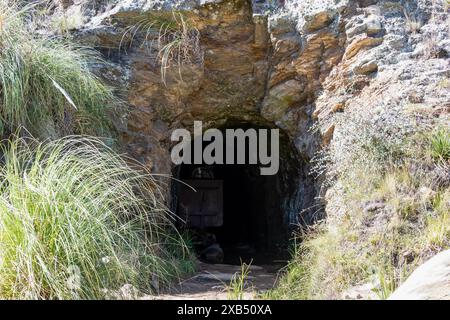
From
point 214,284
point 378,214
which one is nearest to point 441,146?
point 378,214

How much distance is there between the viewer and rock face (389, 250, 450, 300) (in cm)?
303

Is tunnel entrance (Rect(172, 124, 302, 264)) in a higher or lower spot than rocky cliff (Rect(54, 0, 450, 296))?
lower

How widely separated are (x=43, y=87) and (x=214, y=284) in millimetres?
2305

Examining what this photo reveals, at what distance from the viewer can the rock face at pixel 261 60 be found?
18.4 feet

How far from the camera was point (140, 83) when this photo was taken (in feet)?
20.1

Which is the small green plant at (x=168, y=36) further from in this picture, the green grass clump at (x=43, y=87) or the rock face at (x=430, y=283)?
the rock face at (x=430, y=283)

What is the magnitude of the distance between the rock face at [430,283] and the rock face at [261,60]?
2.22 meters

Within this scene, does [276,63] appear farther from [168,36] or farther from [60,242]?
[60,242]

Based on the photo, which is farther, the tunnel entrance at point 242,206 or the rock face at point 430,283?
the tunnel entrance at point 242,206

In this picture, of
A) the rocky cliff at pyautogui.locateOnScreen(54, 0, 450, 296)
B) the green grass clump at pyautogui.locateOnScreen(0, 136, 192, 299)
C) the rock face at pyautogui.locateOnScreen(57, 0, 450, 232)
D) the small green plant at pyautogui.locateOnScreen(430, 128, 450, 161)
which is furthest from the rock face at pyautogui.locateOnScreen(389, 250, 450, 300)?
the rock face at pyautogui.locateOnScreen(57, 0, 450, 232)

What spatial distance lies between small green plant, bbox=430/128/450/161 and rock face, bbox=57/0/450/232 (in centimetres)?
85

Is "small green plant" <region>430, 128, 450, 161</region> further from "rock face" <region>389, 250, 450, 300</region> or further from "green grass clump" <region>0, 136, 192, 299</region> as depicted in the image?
"green grass clump" <region>0, 136, 192, 299</region>

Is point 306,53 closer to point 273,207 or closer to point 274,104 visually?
point 274,104

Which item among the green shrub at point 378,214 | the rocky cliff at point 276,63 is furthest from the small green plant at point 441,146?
the rocky cliff at point 276,63
